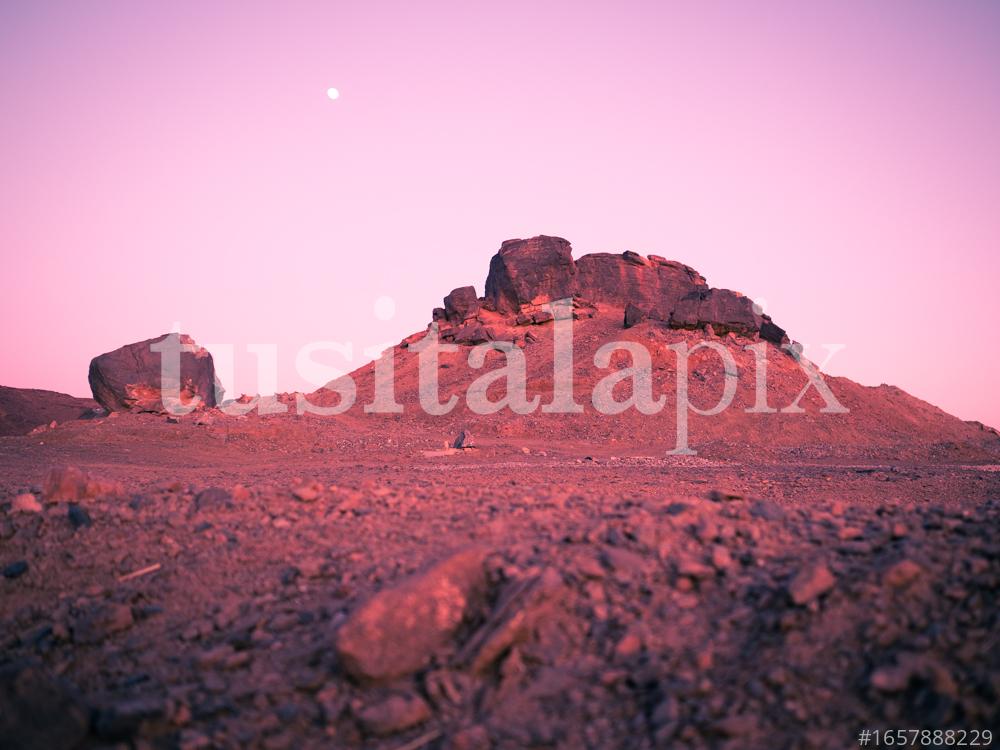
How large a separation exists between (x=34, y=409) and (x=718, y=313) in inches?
1218

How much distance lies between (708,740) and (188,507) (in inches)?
171

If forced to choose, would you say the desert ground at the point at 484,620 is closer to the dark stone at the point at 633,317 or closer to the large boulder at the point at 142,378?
the large boulder at the point at 142,378

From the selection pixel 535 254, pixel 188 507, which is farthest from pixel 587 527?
pixel 535 254

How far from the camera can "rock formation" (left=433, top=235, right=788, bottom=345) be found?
38.6 metres

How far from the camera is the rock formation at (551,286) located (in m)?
38.6

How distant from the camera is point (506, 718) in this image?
9.20 feet

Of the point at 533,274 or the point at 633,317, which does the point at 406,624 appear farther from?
the point at 533,274

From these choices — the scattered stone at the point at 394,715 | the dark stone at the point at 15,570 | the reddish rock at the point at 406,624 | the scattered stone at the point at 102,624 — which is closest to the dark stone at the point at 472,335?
the dark stone at the point at 15,570

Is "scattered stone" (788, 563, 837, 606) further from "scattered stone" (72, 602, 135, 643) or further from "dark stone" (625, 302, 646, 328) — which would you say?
"dark stone" (625, 302, 646, 328)

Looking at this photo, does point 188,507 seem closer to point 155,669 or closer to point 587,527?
point 155,669

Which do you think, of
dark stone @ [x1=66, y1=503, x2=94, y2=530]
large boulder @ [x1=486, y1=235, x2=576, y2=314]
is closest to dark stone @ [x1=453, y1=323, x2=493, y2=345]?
large boulder @ [x1=486, y1=235, x2=576, y2=314]

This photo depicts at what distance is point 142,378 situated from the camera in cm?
2520

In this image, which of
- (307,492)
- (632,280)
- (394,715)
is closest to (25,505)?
(307,492)

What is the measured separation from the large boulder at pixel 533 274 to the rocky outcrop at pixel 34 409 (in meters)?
22.1
